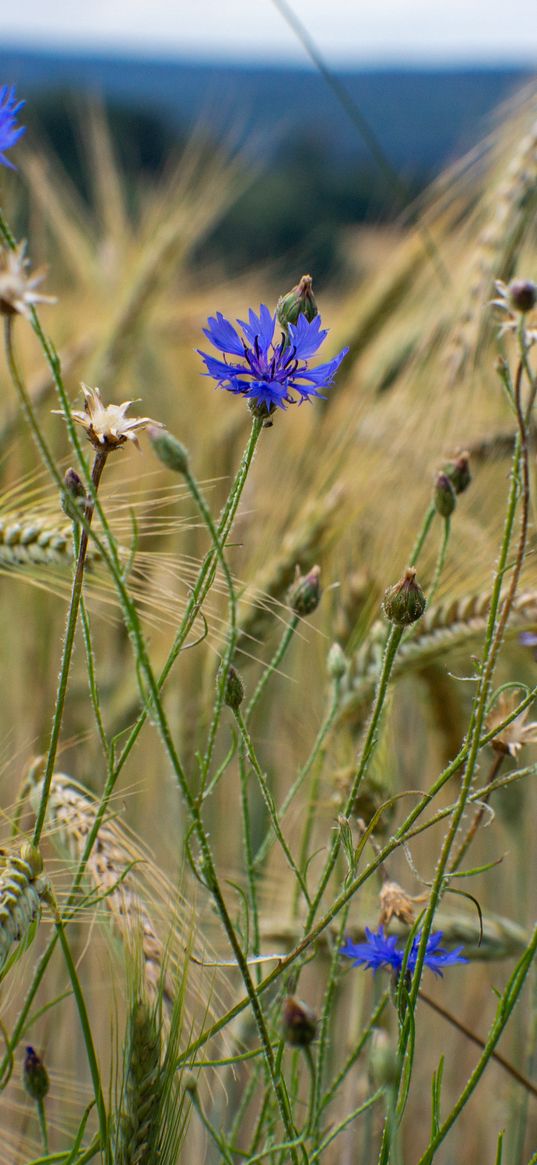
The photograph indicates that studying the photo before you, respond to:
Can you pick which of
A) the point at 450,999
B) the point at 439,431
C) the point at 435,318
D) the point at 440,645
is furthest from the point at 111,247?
the point at 440,645

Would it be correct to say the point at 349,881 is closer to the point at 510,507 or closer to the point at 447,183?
the point at 510,507

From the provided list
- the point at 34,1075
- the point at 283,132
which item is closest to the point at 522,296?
the point at 34,1075

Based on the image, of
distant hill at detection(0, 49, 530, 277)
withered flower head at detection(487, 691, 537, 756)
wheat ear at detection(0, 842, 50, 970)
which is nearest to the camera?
wheat ear at detection(0, 842, 50, 970)

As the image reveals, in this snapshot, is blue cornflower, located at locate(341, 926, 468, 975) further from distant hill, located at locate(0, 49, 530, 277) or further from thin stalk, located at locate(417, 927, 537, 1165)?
distant hill, located at locate(0, 49, 530, 277)

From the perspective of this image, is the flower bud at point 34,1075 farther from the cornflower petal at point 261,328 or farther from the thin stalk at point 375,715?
the cornflower petal at point 261,328

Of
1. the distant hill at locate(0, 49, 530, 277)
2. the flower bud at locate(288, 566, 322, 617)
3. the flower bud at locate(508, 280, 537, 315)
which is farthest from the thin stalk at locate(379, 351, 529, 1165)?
the distant hill at locate(0, 49, 530, 277)

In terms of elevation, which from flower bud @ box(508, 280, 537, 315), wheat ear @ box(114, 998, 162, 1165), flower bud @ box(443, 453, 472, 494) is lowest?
wheat ear @ box(114, 998, 162, 1165)

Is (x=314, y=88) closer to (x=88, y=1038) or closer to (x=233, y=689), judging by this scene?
(x=233, y=689)
